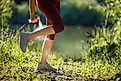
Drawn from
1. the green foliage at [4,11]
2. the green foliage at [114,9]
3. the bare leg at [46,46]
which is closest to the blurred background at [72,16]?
the green foliage at [4,11]

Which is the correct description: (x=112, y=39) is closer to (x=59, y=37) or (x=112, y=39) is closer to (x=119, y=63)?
(x=119, y=63)

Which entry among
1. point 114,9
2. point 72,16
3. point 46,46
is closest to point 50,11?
point 46,46

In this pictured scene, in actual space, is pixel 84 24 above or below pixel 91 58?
below

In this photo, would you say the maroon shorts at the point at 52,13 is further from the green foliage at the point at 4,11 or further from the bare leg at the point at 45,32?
the green foliage at the point at 4,11

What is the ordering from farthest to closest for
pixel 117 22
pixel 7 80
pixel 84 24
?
pixel 84 24, pixel 117 22, pixel 7 80

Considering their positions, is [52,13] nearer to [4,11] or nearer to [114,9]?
[114,9]

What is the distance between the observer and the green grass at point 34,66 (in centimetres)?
398

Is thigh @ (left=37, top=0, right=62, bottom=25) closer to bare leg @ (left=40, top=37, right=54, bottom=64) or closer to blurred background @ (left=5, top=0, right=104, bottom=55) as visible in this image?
bare leg @ (left=40, top=37, right=54, bottom=64)

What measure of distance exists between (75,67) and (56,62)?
0.32 m

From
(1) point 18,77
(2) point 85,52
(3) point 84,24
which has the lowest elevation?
(3) point 84,24

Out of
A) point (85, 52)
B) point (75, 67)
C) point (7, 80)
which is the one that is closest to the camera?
point (7, 80)

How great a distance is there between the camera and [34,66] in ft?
14.8

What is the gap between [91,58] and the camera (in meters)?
5.80

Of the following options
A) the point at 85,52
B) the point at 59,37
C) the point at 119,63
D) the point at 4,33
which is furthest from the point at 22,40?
the point at 59,37
